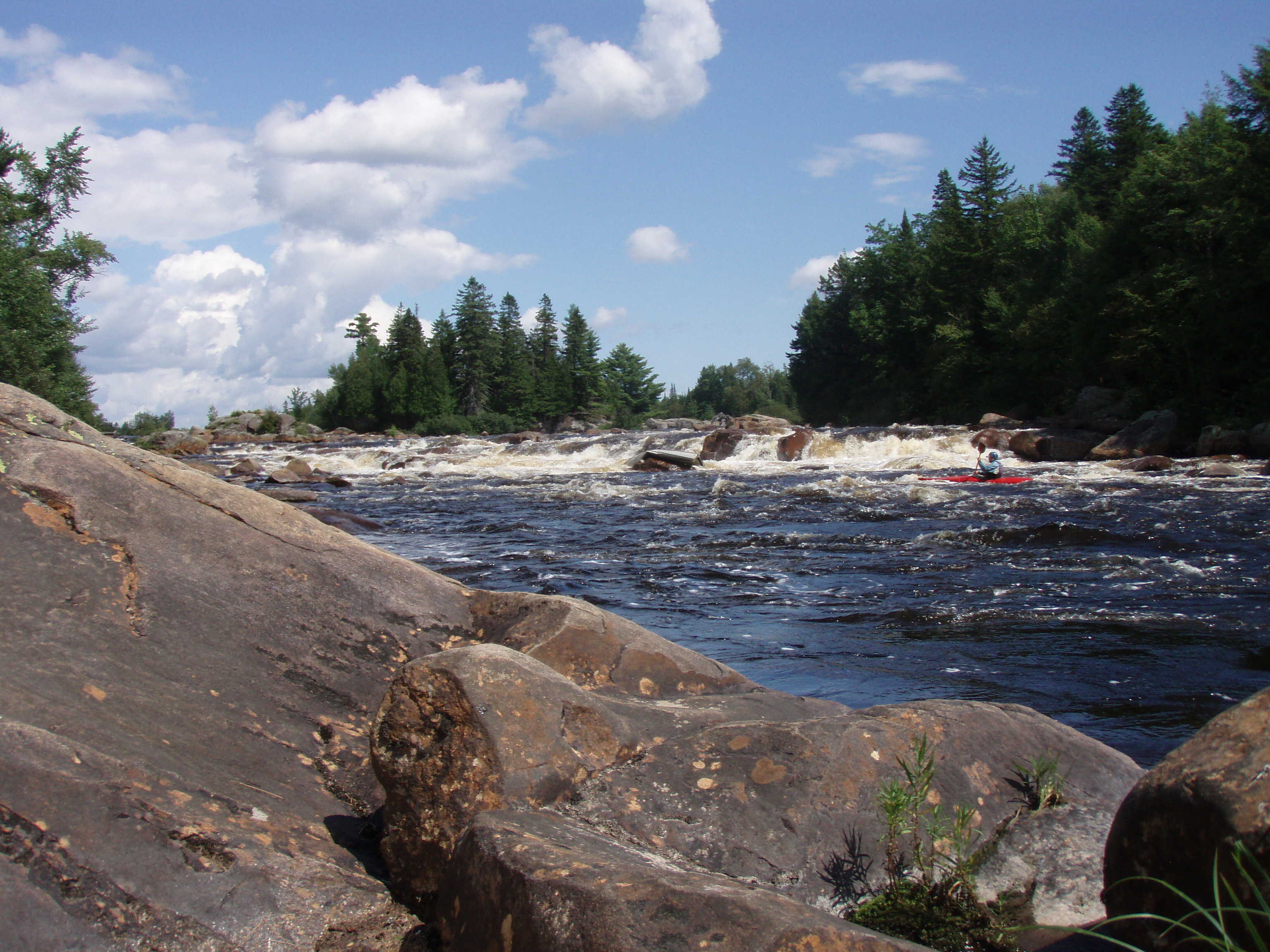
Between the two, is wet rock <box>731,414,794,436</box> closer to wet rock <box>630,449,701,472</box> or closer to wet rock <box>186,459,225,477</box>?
wet rock <box>630,449,701,472</box>

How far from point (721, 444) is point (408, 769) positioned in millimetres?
26353

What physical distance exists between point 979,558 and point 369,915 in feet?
31.4

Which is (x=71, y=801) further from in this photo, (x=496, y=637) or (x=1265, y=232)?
(x=1265, y=232)

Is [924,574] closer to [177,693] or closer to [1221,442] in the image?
[177,693]

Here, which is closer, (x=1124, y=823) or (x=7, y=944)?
(x=7, y=944)

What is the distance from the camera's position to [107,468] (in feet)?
12.9

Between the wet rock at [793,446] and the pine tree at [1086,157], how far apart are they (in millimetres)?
26752

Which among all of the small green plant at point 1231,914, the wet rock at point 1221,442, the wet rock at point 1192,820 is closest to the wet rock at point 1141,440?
the wet rock at point 1221,442

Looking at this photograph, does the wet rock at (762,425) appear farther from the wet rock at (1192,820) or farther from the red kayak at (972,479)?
the wet rock at (1192,820)

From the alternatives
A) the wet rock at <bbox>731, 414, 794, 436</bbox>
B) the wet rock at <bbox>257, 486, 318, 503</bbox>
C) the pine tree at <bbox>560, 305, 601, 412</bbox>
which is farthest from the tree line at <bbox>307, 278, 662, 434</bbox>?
the wet rock at <bbox>257, 486, 318, 503</bbox>

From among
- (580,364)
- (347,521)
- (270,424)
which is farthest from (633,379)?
(347,521)

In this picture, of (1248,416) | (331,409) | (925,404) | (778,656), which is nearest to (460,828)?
(778,656)

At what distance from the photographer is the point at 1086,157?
168 ft

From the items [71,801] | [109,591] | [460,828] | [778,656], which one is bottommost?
[778,656]
